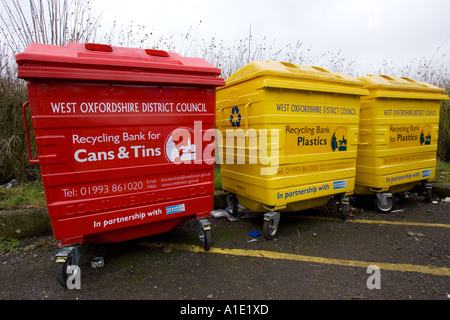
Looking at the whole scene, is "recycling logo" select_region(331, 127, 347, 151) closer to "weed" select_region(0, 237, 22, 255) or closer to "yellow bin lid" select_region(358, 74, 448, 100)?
"yellow bin lid" select_region(358, 74, 448, 100)

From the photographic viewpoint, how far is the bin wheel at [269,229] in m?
3.08

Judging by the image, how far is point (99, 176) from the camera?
2.25 metres

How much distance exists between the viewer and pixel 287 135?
3.02 meters

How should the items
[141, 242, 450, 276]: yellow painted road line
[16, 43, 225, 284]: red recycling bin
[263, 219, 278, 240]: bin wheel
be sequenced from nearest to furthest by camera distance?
[16, 43, 225, 284]: red recycling bin → [141, 242, 450, 276]: yellow painted road line → [263, 219, 278, 240]: bin wheel

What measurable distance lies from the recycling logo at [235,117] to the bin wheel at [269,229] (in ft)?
4.05

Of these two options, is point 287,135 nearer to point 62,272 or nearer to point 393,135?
point 393,135

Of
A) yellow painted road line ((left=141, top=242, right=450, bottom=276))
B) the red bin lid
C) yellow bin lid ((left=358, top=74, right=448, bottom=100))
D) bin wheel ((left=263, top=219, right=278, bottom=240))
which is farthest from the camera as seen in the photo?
yellow bin lid ((left=358, top=74, right=448, bottom=100))

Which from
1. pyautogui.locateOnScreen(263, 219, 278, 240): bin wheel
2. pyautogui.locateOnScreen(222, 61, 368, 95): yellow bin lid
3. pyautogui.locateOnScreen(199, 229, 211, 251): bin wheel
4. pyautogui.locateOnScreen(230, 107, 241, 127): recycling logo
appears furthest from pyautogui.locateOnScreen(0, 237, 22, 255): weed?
pyautogui.locateOnScreen(222, 61, 368, 95): yellow bin lid

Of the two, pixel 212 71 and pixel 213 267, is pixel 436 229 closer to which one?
pixel 213 267

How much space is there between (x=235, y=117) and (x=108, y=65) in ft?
A: 5.36

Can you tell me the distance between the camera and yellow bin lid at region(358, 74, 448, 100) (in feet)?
12.2

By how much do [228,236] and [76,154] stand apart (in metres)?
1.92

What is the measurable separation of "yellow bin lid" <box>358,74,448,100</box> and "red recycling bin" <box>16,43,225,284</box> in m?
2.42
